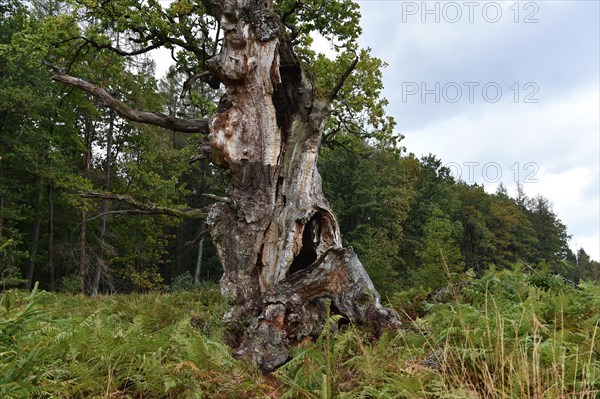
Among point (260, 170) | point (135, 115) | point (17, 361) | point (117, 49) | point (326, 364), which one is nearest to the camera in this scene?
point (17, 361)

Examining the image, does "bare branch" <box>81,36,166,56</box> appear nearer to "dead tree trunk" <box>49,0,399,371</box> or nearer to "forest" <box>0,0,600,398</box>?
"forest" <box>0,0,600,398</box>

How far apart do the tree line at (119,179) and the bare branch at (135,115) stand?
0.36 m

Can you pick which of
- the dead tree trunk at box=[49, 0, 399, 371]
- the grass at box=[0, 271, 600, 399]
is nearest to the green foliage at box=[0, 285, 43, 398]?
the grass at box=[0, 271, 600, 399]

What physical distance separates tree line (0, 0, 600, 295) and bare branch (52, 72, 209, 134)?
36 cm

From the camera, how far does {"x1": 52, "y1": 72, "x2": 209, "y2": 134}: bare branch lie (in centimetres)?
833

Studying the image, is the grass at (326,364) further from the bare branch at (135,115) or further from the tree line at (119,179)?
the bare branch at (135,115)

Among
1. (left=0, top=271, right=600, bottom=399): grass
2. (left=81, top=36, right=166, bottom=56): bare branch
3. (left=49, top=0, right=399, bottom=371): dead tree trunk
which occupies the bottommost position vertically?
(left=0, top=271, right=600, bottom=399): grass

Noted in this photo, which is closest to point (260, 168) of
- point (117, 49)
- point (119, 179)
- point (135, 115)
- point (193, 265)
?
point (135, 115)

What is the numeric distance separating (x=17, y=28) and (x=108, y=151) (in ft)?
23.7

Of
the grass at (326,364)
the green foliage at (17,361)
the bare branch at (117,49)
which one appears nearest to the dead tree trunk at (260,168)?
the bare branch at (117,49)

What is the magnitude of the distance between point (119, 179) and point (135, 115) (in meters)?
17.7

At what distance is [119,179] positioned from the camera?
24.7 meters

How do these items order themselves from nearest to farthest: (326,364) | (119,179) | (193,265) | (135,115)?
1. (326,364)
2. (135,115)
3. (119,179)
4. (193,265)

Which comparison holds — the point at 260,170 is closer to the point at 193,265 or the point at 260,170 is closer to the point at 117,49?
the point at 117,49
